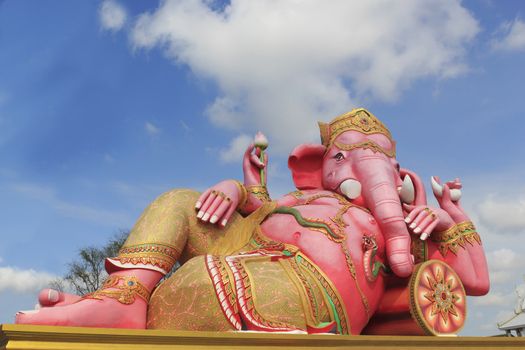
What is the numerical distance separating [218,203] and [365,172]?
127 centimetres

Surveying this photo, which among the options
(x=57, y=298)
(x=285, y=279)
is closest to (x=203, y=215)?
(x=285, y=279)

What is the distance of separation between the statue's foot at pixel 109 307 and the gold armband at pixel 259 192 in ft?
3.98

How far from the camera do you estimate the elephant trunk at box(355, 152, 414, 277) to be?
4.41m

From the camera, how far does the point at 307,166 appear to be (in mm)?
5234

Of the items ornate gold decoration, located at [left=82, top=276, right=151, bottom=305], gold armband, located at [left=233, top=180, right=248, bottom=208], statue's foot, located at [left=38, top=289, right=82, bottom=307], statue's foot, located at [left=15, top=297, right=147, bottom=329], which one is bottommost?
statue's foot, located at [left=15, top=297, right=147, bottom=329]

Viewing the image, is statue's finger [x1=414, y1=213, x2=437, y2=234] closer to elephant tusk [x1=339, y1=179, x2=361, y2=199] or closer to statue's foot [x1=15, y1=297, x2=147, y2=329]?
elephant tusk [x1=339, y1=179, x2=361, y2=199]

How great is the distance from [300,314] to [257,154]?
1.67 metres

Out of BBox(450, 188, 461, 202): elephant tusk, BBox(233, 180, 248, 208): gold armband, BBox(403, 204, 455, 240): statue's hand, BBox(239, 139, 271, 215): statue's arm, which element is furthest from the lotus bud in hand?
BBox(450, 188, 461, 202): elephant tusk

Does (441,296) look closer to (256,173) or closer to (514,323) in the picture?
(256,173)

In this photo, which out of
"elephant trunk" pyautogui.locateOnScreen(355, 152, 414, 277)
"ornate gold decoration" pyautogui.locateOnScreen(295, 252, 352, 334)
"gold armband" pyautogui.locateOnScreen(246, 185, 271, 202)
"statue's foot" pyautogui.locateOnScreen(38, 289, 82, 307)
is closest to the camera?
"statue's foot" pyautogui.locateOnScreen(38, 289, 82, 307)

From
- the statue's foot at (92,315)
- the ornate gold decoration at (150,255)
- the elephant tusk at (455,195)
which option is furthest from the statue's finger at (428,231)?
the statue's foot at (92,315)

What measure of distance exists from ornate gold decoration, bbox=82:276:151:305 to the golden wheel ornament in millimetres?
1967

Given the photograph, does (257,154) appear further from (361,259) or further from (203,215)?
(361,259)

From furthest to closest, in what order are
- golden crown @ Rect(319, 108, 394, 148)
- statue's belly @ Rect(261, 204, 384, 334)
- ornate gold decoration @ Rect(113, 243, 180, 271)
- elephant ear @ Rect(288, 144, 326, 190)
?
elephant ear @ Rect(288, 144, 326, 190) < golden crown @ Rect(319, 108, 394, 148) < statue's belly @ Rect(261, 204, 384, 334) < ornate gold decoration @ Rect(113, 243, 180, 271)
